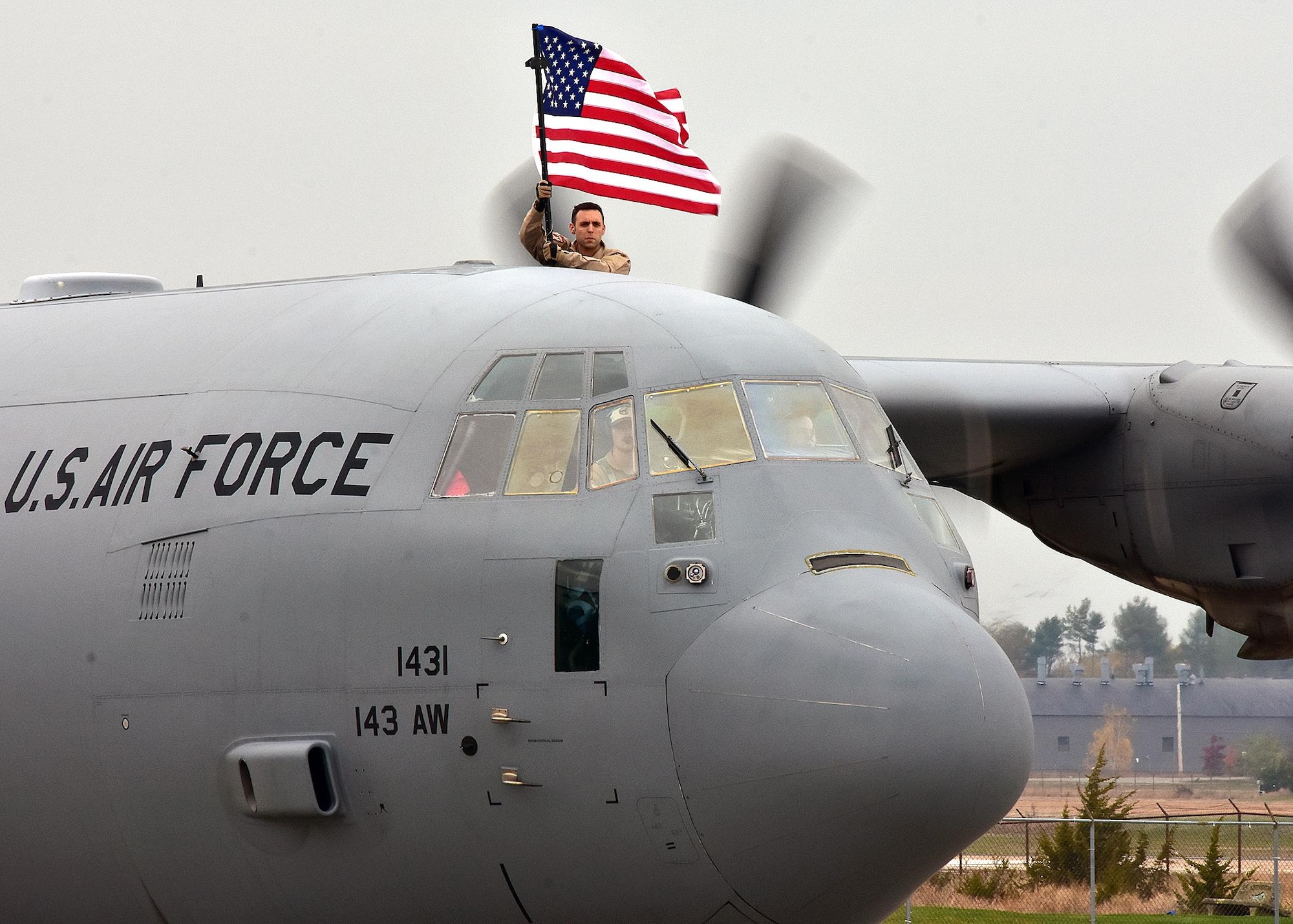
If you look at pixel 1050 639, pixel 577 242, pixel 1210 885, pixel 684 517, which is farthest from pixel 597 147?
pixel 1050 639

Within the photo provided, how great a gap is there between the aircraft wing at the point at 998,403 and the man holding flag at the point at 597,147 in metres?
4.35

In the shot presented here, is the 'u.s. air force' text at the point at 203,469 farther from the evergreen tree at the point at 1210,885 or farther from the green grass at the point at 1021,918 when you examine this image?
the evergreen tree at the point at 1210,885

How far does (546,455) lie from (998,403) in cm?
841

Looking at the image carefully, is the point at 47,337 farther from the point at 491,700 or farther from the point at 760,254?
the point at 760,254

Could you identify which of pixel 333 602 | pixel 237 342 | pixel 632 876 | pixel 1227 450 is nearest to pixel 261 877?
pixel 333 602

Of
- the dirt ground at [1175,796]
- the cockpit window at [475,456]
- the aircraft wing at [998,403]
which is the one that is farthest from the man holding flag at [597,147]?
the dirt ground at [1175,796]

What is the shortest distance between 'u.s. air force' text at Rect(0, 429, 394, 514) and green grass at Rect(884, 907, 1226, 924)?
14.9 m

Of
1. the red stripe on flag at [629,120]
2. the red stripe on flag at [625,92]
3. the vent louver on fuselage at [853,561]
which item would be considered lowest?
the vent louver on fuselage at [853,561]

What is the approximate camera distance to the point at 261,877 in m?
8.20

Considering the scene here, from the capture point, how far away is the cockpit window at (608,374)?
816 cm

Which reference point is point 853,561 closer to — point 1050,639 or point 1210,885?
point 1210,885

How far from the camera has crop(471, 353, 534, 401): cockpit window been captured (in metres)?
8.23

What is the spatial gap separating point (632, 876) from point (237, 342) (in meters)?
3.78

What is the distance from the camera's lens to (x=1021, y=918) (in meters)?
23.4
